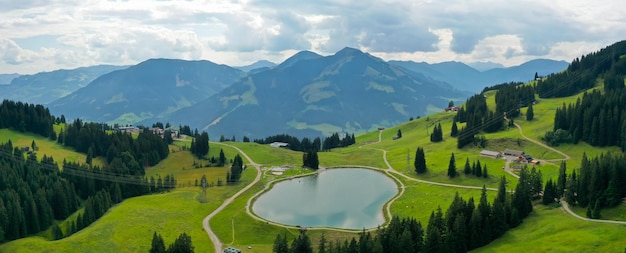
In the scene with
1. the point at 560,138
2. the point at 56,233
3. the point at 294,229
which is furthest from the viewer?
the point at 560,138

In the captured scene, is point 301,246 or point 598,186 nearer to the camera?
point 301,246

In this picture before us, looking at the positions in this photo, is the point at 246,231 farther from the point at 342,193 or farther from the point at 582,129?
the point at 582,129

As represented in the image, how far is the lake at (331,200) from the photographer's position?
116 m

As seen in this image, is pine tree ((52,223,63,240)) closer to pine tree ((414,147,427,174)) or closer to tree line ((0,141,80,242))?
tree line ((0,141,80,242))

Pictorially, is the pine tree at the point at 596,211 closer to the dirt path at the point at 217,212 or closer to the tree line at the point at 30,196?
the dirt path at the point at 217,212

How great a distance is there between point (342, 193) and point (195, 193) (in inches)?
1687

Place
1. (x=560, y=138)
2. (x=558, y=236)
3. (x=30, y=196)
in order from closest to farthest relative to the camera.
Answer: (x=558, y=236)
(x=30, y=196)
(x=560, y=138)

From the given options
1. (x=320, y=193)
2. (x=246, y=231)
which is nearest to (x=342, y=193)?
(x=320, y=193)

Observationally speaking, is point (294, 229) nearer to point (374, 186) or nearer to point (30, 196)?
point (374, 186)

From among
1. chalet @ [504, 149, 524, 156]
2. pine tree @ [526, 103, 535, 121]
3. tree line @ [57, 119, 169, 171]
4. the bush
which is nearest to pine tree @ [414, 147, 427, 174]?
chalet @ [504, 149, 524, 156]

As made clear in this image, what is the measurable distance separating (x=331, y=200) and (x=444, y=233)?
52964mm

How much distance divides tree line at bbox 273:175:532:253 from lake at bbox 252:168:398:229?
84.7ft

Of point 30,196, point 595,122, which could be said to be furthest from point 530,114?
point 30,196

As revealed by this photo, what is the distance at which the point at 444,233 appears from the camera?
83.9 meters
